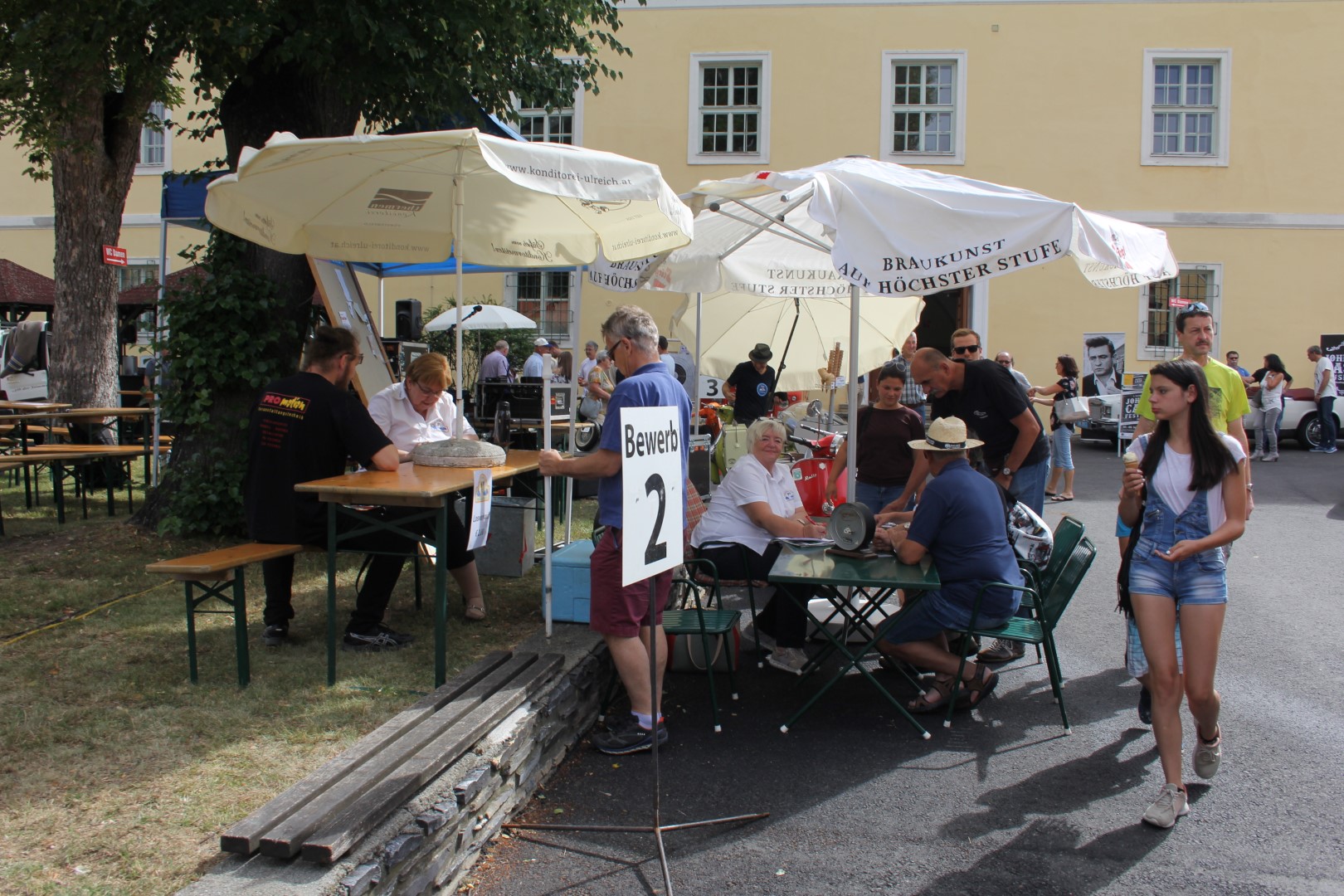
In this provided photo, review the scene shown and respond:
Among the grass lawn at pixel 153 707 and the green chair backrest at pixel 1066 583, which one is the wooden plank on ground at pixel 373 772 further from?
the green chair backrest at pixel 1066 583

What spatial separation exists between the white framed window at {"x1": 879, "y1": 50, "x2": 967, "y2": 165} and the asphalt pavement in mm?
15461

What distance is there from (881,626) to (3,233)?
77.2 feet

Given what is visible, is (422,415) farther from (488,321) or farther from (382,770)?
(488,321)

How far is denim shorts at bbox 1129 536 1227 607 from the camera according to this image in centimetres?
391

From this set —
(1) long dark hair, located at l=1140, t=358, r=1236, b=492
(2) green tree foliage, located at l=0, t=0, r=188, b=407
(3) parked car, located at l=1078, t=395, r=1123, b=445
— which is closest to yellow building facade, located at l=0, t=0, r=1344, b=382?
(3) parked car, located at l=1078, t=395, r=1123, b=445

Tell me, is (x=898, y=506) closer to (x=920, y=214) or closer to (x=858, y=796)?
(x=920, y=214)

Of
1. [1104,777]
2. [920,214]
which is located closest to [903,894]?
[1104,777]

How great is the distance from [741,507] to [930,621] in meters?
1.26

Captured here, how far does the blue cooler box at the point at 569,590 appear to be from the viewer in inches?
219

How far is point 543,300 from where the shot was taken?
2106cm

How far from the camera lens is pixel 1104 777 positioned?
170 inches

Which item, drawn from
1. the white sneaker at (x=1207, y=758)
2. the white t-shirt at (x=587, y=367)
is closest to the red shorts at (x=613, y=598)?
the white sneaker at (x=1207, y=758)

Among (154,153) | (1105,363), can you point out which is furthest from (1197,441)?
(154,153)

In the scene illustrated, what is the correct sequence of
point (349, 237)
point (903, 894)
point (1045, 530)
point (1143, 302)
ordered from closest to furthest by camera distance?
1. point (903, 894)
2. point (1045, 530)
3. point (349, 237)
4. point (1143, 302)
